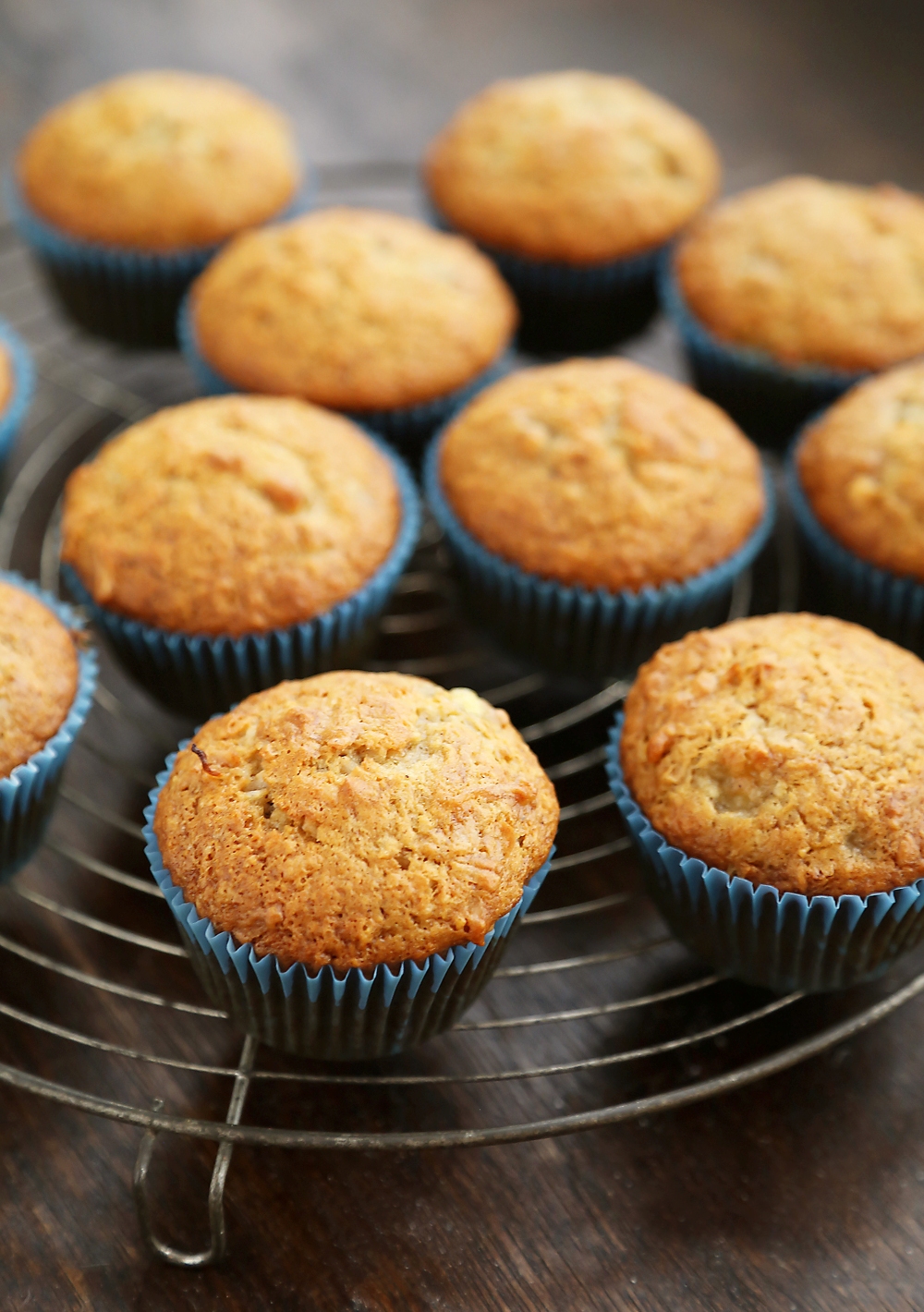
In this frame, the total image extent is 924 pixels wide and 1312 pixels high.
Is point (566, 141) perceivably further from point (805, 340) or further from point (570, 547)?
point (570, 547)

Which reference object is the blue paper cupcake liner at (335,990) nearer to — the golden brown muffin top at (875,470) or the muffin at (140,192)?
the golden brown muffin top at (875,470)

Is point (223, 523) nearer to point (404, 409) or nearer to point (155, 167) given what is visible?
point (404, 409)

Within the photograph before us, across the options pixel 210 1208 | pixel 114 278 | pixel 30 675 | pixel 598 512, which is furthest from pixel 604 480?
pixel 114 278

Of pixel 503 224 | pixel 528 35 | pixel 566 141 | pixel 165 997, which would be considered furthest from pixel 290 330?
pixel 528 35

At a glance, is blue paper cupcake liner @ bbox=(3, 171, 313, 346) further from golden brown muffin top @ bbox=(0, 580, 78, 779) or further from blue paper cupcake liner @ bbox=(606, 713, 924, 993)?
blue paper cupcake liner @ bbox=(606, 713, 924, 993)

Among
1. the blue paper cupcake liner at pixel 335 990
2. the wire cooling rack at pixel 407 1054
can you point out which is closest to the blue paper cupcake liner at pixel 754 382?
the wire cooling rack at pixel 407 1054

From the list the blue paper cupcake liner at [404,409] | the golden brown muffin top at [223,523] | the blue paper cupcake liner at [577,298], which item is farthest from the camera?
the blue paper cupcake liner at [577,298]
